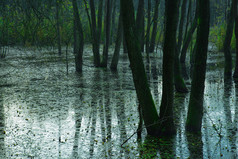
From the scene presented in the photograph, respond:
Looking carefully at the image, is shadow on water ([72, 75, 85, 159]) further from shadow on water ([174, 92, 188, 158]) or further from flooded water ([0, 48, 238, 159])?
shadow on water ([174, 92, 188, 158])

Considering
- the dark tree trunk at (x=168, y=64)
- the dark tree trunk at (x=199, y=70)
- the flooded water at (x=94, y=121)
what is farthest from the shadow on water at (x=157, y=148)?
the dark tree trunk at (x=199, y=70)

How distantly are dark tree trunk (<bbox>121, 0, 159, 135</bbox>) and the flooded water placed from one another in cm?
28

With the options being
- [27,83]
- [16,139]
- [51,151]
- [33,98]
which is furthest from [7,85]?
[51,151]

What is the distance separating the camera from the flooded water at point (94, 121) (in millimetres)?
3724

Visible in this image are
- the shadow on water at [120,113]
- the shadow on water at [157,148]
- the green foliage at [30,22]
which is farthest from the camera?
the green foliage at [30,22]

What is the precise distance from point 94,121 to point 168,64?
1673 millimetres

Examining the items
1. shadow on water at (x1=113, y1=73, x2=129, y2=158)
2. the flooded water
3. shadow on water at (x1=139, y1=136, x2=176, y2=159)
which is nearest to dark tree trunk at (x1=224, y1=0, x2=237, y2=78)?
the flooded water

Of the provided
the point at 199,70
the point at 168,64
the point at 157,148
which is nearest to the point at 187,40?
the point at 199,70

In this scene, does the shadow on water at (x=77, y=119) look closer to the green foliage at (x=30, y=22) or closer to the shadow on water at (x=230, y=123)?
the green foliage at (x=30, y=22)

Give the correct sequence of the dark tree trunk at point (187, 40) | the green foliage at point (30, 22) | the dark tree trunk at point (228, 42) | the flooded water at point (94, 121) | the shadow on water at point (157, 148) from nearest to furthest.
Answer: the shadow on water at point (157, 148), the flooded water at point (94, 121), the green foliage at point (30, 22), the dark tree trunk at point (228, 42), the dark tree trunk at point (187, 40)

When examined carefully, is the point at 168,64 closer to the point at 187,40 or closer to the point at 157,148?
the point at 157,148

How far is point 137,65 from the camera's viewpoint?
3.91 metres

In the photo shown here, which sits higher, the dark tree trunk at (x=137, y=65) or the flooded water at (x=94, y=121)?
the dark tree trunk at (x=137, y=65)

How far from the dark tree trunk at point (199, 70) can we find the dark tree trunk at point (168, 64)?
0.32m
